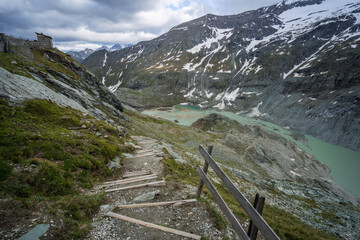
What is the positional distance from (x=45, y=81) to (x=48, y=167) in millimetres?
27244

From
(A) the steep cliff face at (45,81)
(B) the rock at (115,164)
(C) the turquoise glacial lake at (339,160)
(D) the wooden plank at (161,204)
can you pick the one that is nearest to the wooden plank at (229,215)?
(D) the wooden plank at (161,204)

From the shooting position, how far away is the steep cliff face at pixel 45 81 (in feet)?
59.4

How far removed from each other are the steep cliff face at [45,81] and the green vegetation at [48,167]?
146 inches

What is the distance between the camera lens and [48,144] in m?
11.5

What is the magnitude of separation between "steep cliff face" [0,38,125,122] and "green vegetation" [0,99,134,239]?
146 inches

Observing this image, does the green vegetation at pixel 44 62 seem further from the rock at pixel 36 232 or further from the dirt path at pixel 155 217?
the rock at pixel 36 232

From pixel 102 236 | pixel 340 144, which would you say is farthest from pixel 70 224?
pixel 340 144

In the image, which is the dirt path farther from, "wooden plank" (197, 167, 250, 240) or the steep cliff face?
the steep cliff face

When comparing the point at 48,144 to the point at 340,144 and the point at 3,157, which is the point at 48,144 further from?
the point at 340,144

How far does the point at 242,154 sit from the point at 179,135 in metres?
22.5

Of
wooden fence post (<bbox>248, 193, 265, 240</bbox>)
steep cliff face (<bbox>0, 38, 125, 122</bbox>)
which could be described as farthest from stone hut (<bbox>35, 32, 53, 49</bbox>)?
wooden fence post (<bbox>248, 193, 265, 240</bbox>)

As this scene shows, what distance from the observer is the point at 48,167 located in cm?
944

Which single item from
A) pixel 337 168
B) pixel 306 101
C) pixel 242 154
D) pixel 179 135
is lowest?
pixel 337 168

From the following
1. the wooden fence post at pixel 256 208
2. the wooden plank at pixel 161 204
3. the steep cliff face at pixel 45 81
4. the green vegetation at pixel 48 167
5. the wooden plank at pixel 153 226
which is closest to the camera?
the wooden fence post at pixel 256 208
